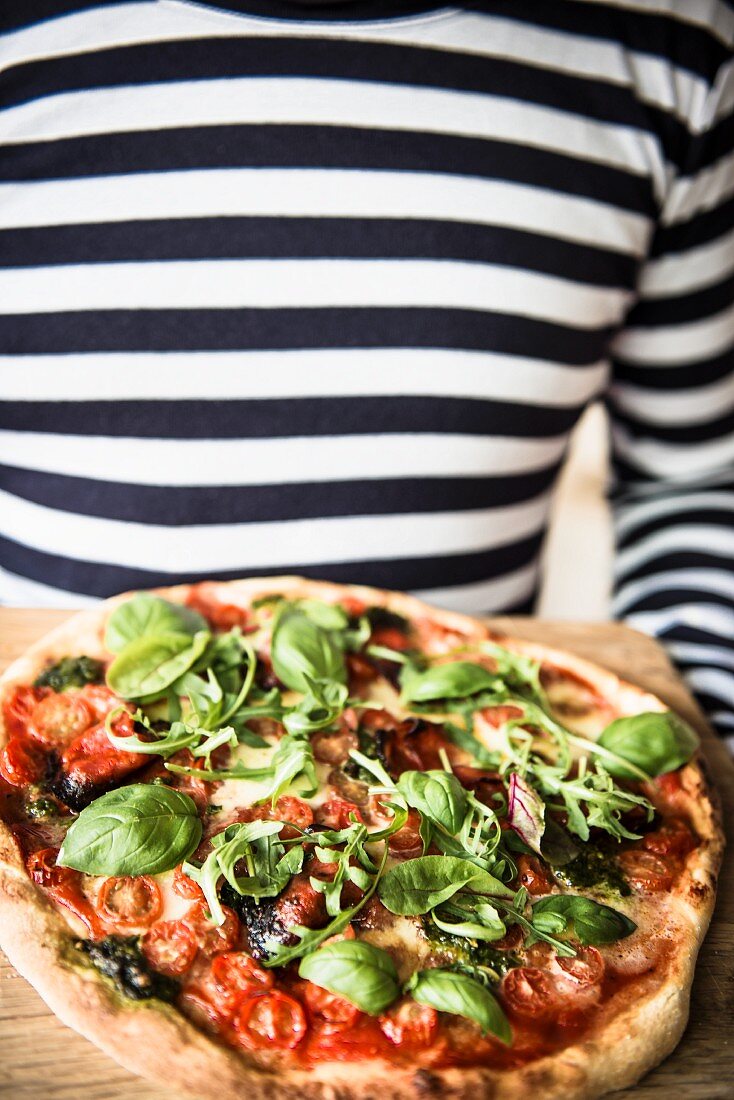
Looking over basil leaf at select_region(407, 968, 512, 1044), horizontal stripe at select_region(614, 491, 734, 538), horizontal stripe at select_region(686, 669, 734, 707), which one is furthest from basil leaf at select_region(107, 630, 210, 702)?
horizontal stripe at select_region(614, 491, 734, 538)

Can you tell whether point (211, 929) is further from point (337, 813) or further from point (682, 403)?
point (682, 403)

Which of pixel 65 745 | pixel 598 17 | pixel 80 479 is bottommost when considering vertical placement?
pixel 65 745

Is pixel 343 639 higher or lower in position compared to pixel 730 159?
lower

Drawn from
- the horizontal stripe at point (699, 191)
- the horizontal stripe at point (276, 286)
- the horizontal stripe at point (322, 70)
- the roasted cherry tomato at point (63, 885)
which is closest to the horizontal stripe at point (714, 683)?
the horizontal stripe at point (276, 286)

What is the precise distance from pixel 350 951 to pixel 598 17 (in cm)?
130

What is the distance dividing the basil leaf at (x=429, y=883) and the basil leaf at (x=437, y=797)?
41 millimetres

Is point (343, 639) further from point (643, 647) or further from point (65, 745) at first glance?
point (643, 647)

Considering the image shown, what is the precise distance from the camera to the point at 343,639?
119cm

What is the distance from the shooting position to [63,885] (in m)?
0.86

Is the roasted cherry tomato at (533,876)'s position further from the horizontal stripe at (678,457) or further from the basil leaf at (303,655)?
the horizontal stripe at (678,457)

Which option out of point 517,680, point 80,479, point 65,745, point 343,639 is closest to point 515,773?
point 517,680

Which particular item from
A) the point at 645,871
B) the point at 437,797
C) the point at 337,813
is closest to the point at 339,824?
the point at 337,813

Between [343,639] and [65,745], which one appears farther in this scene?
[343,639]

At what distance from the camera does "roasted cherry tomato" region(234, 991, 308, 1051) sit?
30.5 inches
